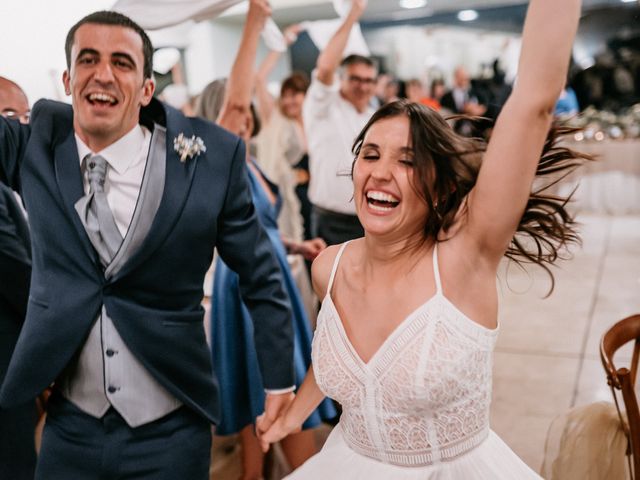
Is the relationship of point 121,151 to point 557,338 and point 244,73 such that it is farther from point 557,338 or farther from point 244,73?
point 557,338

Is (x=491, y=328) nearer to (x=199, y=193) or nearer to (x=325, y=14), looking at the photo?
(x=199, y=193)

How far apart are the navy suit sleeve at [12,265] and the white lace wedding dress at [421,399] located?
3.25 feet

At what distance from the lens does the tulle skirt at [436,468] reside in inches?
48.1

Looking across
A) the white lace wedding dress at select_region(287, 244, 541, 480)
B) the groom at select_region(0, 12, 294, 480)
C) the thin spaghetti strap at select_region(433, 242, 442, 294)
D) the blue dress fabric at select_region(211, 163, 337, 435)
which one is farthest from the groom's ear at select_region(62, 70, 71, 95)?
the blue dress fabric at select_region(211, 163, 337, 435)

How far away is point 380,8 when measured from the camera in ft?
42.1

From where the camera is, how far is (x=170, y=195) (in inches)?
57.5

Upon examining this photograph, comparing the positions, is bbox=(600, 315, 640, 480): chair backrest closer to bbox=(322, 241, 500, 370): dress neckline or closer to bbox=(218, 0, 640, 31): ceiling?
bbox=(322, 241, 500, 370): dress neckline

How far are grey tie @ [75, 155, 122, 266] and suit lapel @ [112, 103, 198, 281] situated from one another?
50 millimetres

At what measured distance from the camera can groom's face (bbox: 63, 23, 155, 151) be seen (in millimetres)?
1410

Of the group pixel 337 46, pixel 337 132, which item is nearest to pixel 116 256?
pixel 337 46

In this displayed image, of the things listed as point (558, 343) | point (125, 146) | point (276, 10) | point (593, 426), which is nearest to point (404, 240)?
point (125, 146)

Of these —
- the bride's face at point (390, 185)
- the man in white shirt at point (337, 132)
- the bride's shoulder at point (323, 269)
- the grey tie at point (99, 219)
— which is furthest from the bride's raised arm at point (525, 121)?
the man in white shirt at point (337, 132)

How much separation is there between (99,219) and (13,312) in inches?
26.5

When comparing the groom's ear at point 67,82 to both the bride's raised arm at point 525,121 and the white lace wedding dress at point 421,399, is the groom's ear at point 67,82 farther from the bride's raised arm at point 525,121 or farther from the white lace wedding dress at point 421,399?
the bride's raised arm at point 525,121
